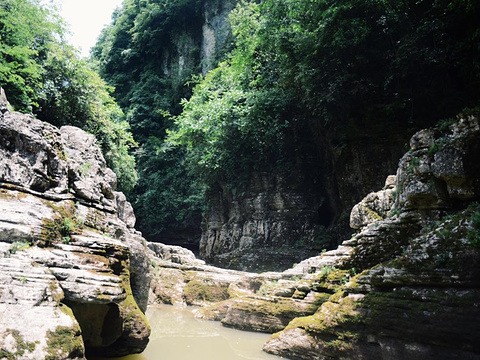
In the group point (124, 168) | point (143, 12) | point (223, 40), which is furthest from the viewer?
point (143, 12)

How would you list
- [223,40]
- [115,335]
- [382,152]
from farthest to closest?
[223,40]
[382,152]
[115,335]

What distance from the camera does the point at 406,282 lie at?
570 cm

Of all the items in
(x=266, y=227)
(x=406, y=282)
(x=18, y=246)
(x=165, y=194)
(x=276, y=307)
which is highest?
(x=165, y=194)

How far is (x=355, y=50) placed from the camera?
41.5 ft

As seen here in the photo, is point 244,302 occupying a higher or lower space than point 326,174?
lower

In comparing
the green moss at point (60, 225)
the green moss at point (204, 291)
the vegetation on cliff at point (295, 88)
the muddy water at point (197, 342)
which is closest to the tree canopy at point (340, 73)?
the vegetation on cliff at point (295, 88)

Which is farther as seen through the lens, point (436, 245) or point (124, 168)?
point (124, 168)

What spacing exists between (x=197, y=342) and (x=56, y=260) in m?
3.97

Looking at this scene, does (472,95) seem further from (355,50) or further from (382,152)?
(355,50)

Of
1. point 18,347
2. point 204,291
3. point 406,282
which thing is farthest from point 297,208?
point 18,347

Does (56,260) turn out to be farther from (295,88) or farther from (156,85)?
(156,85)

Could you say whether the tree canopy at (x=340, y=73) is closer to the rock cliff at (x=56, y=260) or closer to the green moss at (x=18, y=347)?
the rock cliff at (x=56, y=260)

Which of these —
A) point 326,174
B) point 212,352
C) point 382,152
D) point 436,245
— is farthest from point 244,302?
point 326,174

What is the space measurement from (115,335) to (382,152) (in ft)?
37.2
